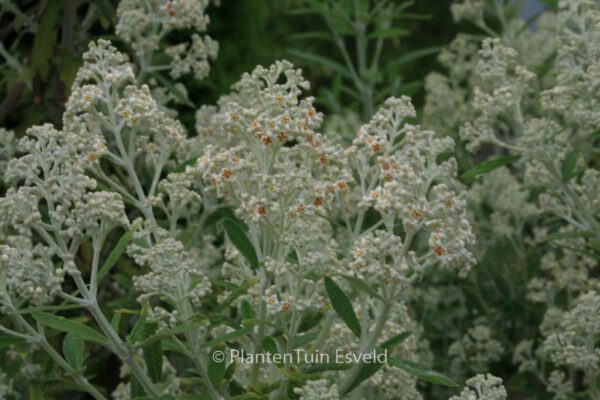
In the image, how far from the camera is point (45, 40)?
13.6 feet

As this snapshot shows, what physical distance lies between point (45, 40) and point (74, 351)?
5.51 feet

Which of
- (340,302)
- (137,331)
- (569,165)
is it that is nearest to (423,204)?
(340,302)

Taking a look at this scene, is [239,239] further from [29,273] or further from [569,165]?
[569,165]

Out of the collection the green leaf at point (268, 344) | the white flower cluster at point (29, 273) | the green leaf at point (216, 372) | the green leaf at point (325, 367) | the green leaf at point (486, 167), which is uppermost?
the green leaf at point (486, 167)

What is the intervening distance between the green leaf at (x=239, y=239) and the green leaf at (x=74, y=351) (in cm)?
48

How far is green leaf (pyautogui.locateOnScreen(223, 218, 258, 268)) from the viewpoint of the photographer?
2.85 meters

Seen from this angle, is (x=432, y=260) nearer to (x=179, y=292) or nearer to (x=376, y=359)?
(x=376, y=359)

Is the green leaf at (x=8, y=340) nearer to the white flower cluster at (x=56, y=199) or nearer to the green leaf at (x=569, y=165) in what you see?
the white flower cluster at (x=56, y=199)

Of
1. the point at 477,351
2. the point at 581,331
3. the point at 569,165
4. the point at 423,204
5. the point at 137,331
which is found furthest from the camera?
the point at 477,351

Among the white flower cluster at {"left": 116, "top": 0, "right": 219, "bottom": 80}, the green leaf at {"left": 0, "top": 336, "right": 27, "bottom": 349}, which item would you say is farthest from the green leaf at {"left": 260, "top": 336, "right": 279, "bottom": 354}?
the white flower cluster at {"left": 116, "top": 0, "right": 219, "bottom": 80}

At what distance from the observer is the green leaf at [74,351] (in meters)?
2.86

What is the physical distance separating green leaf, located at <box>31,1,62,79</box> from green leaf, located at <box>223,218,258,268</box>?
1596mm

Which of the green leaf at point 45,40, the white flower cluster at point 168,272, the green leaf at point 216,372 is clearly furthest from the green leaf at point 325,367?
the green leaf at point 45,40

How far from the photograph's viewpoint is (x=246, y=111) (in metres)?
2.75
